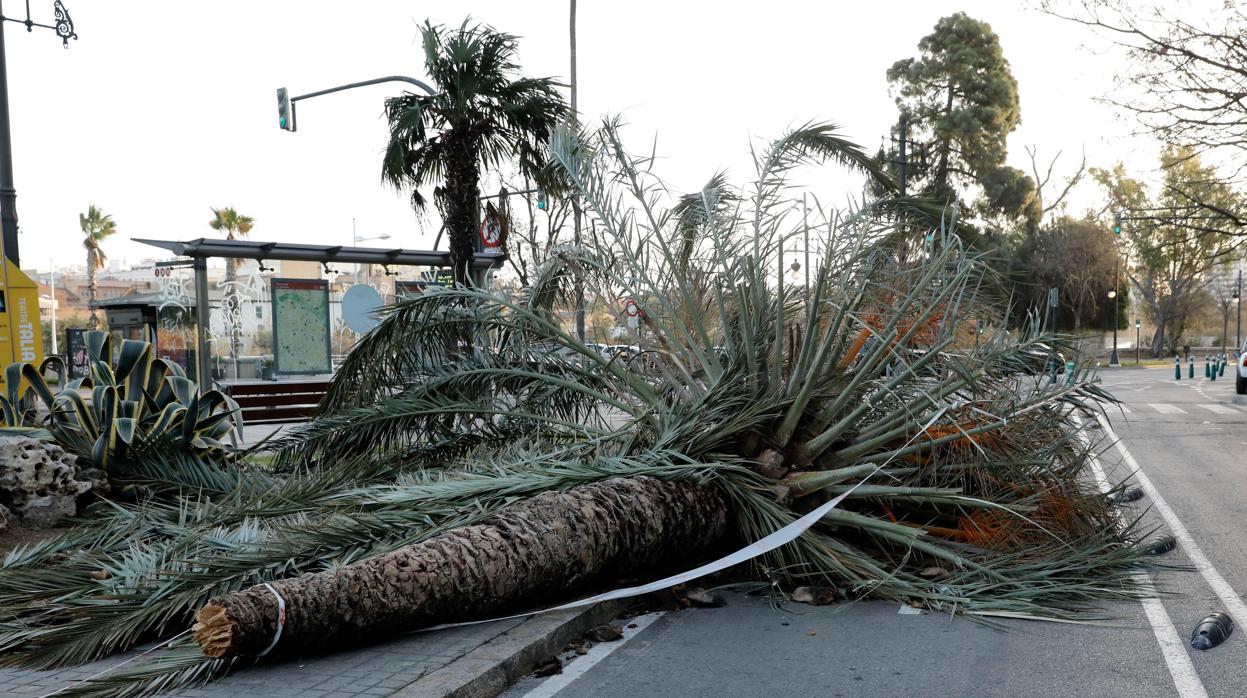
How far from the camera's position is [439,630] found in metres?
4.79

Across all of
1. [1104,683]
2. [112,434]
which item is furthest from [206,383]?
[1104,683]

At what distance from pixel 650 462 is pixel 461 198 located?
9.25 m

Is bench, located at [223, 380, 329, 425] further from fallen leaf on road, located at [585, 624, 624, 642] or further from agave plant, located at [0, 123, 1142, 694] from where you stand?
fallen leaf on road, located at [585, 624, 624, 642]

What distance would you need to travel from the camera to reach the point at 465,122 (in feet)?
45.8

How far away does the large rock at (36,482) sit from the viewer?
6.97m

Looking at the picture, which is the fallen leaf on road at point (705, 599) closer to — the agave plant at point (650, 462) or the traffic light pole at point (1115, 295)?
the agave plant at point (650, 462)

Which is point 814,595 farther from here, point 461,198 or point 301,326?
point 301,326

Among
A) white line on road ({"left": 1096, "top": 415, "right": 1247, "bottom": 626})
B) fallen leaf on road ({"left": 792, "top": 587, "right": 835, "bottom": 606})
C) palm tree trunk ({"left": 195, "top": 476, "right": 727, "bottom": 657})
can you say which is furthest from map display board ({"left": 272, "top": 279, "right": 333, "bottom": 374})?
fallen leaf on road ({"left": 792, "top": 587, "right": 835, "bottom": 606})

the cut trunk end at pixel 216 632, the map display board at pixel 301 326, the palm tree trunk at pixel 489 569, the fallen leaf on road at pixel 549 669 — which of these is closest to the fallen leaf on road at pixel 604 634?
the palm tree trunk at pixel 489 569

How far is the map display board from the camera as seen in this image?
697 inches

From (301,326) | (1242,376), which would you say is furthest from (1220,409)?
(301,326)

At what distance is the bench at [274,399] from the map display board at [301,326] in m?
1.61

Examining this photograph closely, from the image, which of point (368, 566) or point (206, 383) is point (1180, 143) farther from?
point (368, 566)

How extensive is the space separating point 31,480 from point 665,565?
180 inches
